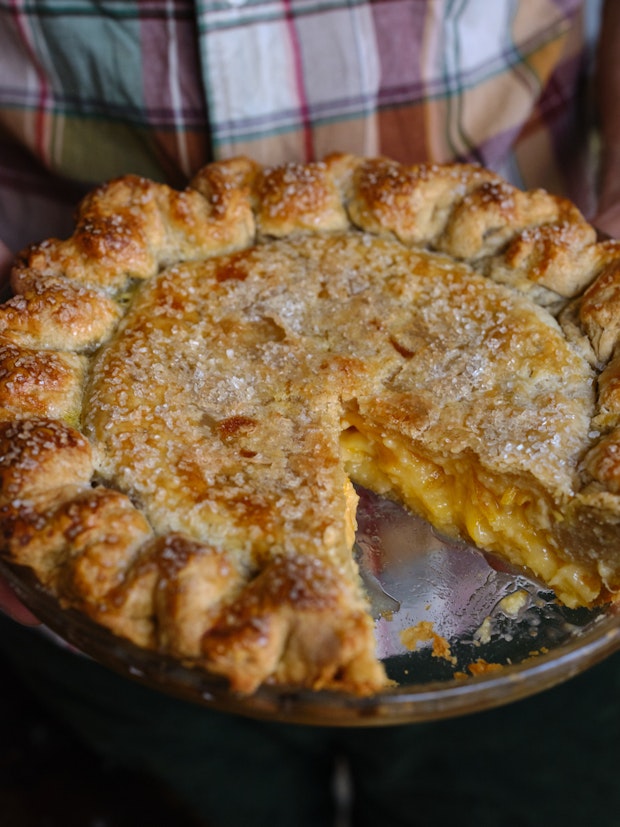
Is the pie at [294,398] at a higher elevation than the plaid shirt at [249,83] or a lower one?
lower

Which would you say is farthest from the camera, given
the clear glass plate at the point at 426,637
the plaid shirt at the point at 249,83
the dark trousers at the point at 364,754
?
the dark trousers at the point at 364,754

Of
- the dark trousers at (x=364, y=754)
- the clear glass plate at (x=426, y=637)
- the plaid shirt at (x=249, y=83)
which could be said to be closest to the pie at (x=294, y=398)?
the clear glass plate at (x=426, y=637)

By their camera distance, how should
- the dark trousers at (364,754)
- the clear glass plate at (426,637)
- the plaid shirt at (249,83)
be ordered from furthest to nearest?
the dark trousers at (364,754) < the plaid shirt at (249,83) < the clear glass plate at (426,637)

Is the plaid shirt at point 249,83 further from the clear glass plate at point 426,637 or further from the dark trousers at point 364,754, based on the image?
the dark trousers at point 364,754

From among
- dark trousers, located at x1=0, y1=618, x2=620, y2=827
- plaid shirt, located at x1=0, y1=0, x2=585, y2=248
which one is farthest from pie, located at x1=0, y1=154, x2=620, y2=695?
dark trousers, located at x1=0, y1=618, x2=620, y2=827

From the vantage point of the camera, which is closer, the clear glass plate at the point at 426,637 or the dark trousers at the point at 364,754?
the clear glass plate at the point at 426,637

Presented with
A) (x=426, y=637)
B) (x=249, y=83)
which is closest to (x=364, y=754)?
(x=426, y=637)

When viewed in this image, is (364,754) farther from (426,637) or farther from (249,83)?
(249,83)
